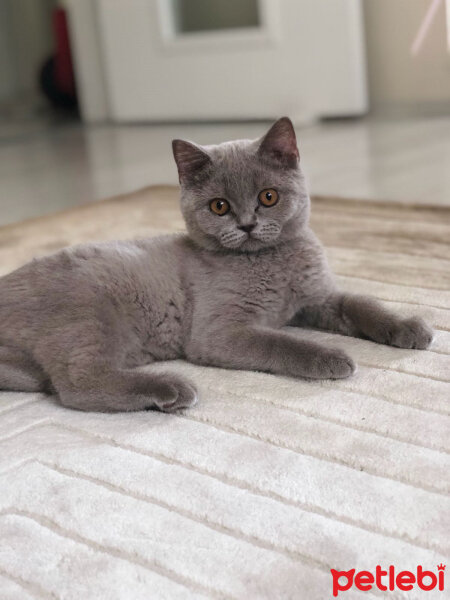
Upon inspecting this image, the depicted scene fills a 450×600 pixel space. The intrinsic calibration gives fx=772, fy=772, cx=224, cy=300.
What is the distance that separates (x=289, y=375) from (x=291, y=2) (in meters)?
2.80

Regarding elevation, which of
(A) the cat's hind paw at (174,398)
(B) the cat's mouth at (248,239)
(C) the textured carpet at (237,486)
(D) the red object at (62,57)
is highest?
(D) the red object at (62,57)

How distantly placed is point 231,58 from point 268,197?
9.35 feet

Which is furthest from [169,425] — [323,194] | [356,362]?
[323,194]

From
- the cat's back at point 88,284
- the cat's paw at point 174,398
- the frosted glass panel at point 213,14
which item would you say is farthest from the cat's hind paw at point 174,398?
the frosted glass panel at point 213,14

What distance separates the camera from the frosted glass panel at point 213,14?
12.5 feet

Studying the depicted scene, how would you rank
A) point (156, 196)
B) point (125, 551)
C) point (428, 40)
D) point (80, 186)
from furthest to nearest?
point (428, 40) < point (80, 186) < point (156, 196) < point (125, 551)

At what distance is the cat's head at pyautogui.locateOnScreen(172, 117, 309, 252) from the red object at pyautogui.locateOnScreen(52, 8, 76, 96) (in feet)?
13.4

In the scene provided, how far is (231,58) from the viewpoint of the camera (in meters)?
3.92

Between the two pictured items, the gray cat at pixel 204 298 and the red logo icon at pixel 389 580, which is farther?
the gray cat at pixel 204 298

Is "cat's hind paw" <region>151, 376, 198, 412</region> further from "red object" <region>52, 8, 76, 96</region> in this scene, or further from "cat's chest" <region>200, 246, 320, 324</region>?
"red object" <region>52, 8, 76, 96</region>

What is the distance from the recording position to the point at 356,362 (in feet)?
4.04

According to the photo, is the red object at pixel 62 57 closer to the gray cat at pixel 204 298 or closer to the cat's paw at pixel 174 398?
the gray cat at pixel 204 298

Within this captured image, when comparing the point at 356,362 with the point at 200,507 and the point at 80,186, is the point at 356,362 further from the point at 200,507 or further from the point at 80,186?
the point at 80,186

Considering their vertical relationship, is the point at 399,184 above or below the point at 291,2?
below
